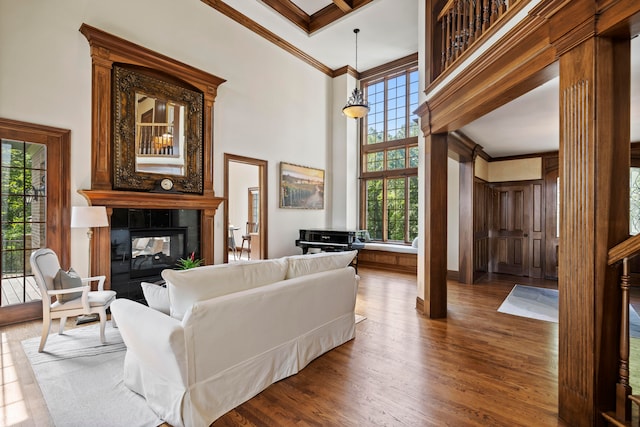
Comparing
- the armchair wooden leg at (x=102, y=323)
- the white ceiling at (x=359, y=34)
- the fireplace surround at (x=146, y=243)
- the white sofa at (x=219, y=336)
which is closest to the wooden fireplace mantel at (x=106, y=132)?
the fireplace surround at (x=146, y=243)

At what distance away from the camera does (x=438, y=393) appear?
92.1 inches

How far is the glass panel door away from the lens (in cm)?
372

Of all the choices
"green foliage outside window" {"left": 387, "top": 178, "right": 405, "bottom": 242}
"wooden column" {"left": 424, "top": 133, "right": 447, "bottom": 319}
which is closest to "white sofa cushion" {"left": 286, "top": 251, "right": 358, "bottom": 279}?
"wooden column" {"left": 424, "top": 133, "right": 447, "bottom": 319}

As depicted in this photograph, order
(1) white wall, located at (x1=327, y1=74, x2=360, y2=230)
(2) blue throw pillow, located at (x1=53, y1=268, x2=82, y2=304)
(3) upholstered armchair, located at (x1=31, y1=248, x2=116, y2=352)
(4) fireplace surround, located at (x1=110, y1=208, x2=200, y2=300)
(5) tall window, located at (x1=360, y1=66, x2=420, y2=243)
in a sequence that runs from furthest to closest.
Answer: (1) white wall, located at (x1=327, y1=74, x2=360, y2=230) → (5) tall window, located at (x1=360, y1=66, x2=420, y2=243) → (4) fireplace surround, located at (x1=110, y1=208, x2=200, y2=300) → (2) blue throw pillow, located at (x1=53, y1=268, x2=82, y2=304) → (3) upholstered armchair, located at (x1=31, y1=248, x2=116, y2=352)

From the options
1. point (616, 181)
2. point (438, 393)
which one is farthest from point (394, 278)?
point (616, 181)

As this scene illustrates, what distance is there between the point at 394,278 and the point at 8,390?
567 centimetres

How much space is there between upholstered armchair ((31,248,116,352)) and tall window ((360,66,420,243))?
6258 millimetres

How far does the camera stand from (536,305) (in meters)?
4.61

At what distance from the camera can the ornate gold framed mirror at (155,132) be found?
14.8ft

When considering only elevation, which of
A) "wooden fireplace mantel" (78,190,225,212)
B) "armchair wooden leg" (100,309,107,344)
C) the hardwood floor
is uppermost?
"wooden fireplace mantel" (78,190,225,212)

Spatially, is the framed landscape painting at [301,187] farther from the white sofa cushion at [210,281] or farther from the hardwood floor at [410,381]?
the white sofa cushion at [210,281]

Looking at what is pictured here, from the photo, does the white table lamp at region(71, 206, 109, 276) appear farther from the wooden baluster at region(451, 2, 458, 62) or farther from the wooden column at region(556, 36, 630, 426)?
the wooden column at region(556, 36, 630, 426)

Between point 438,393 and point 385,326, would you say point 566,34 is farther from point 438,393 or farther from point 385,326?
point 385,326

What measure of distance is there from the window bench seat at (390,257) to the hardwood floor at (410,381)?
3.14 metres
